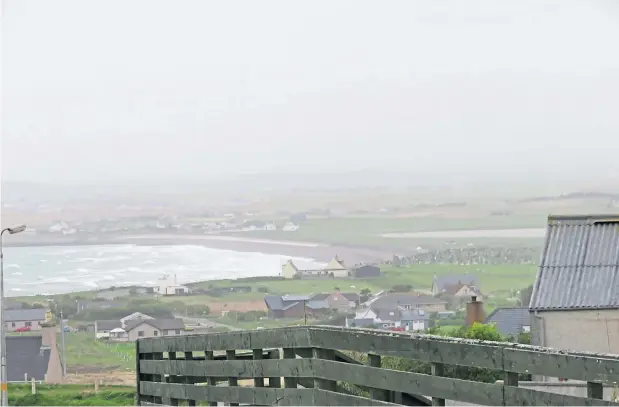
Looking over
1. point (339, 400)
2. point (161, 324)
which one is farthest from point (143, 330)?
point (339, 400)

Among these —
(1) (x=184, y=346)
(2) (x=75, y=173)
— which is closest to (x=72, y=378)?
(2) (x=75, y=173)

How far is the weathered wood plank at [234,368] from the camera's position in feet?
8.92

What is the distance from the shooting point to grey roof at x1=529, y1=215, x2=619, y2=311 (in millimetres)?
8727

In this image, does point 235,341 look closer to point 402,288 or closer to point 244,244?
point 402,288

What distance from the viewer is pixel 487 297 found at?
26.5m

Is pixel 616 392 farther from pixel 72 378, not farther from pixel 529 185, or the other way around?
pixel 529 185

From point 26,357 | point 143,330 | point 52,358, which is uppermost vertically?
point 143,330

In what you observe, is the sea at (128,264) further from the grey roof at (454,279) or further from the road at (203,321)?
the grey roof at (454,279)

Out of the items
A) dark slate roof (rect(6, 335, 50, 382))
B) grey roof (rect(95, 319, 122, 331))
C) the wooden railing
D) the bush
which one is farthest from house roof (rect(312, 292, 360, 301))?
the wooden railing

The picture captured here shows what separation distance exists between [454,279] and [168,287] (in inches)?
329

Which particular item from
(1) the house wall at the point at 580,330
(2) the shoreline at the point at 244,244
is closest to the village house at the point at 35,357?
(2) the shoreline at the point at 244,244

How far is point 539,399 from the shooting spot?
2.01 m

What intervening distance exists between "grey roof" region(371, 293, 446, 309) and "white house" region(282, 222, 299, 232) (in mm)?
5061

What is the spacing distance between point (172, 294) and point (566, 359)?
30.8 metres
